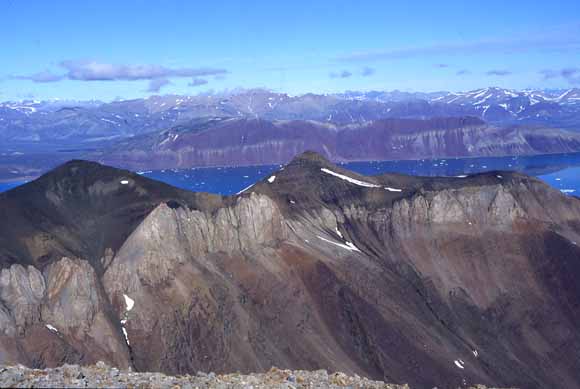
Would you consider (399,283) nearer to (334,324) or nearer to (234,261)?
(334,324)

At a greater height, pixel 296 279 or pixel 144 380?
pixel 144 380

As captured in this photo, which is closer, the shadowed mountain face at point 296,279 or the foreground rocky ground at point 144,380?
the foreground rocky ground at point 144,380

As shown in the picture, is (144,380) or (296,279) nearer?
(144,380)

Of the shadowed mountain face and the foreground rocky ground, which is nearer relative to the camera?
the foreground rocky ground

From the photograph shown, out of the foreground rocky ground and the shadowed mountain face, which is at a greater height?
the foreground rocky ground

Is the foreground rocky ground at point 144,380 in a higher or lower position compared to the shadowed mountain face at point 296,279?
higher

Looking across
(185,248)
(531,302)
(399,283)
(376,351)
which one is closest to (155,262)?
(185,248)
